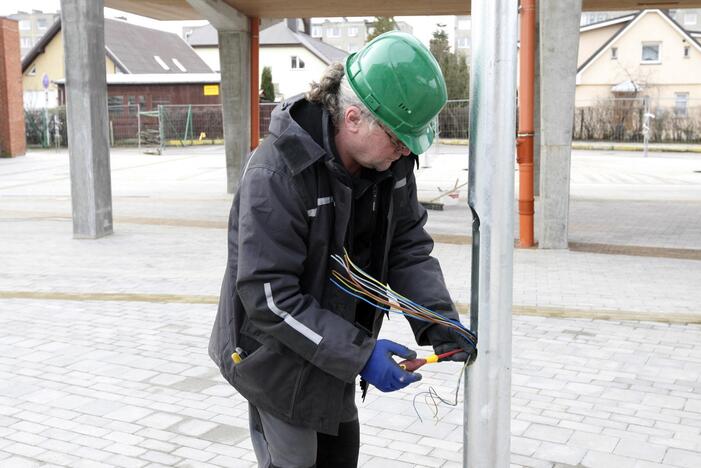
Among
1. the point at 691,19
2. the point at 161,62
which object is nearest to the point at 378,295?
the point at 161,62

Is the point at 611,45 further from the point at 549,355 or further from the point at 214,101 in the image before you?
the point at 549,355

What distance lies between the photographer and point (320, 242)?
2572 millimetres

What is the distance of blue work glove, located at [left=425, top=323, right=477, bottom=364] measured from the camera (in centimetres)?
259

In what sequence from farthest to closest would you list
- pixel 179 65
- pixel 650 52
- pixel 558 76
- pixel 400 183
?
pixel 179 65, pixel 650 52, pixel 558 76, pixel 400 183

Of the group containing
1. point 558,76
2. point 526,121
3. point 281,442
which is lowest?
point 281,442

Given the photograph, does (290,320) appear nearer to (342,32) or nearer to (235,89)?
(235,89)

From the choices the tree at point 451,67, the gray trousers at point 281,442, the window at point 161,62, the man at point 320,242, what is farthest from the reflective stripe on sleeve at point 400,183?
the window at point 161,62

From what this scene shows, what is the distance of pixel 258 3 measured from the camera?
52.6 feet

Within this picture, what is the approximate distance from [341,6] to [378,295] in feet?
48.2

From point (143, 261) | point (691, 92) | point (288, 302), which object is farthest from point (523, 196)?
point (691, 92)

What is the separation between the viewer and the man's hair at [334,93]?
256 centimetres

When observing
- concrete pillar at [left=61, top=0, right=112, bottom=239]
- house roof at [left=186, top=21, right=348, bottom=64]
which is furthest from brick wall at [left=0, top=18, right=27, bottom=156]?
house roof at [left=186, top=21, right=348, bottom=64]

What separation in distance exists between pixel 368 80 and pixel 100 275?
7.31 m

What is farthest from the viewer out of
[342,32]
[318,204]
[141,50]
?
[342,32]
